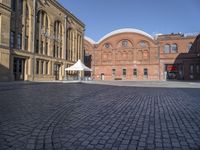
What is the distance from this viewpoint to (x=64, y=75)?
36.1m

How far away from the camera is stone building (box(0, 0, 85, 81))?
22.0 m

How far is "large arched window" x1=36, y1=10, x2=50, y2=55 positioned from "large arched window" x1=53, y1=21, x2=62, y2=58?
2.52 m

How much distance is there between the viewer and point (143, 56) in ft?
163

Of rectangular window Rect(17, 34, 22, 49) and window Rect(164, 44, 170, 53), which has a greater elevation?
window Rect(164, 44, 170, 53)

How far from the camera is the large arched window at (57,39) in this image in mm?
33756

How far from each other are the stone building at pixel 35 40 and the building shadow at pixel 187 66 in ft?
80.5

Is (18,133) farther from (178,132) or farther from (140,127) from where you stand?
(178,132)

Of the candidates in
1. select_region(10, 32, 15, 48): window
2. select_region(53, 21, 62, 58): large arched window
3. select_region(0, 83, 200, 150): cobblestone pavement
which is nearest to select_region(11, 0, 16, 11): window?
select_region(10, 32, 15, 48): window

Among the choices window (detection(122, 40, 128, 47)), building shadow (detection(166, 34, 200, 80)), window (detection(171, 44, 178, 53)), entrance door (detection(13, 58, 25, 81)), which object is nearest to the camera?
entrance door (detection(13, 58, 25, 81))

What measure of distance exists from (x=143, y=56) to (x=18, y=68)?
32.8m

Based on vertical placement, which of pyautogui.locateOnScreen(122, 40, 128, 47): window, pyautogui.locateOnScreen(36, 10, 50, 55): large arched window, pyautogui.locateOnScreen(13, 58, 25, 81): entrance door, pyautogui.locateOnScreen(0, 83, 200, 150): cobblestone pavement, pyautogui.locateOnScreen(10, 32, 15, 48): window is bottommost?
pyautogui.locateOnScreen(0, 83, 200, 150): cobblestone pavement

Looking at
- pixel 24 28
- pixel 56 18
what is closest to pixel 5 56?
pixel 24 28

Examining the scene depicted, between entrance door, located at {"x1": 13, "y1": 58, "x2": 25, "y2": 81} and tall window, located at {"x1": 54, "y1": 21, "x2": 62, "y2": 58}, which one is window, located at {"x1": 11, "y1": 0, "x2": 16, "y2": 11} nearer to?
entrance door, located at {"x1": 13, "y1": 58, "x2": 25, "y2": 81}

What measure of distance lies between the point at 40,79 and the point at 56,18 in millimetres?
11305
